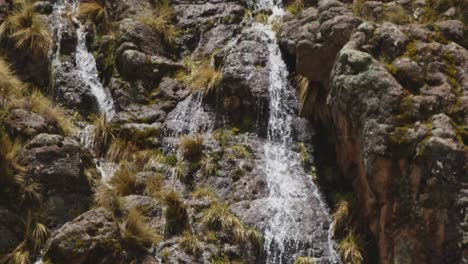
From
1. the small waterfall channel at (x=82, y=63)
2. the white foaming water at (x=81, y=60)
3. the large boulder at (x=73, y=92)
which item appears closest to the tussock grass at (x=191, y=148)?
the small waterfall channel at (x=82, y=63)

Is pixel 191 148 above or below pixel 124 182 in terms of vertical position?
above

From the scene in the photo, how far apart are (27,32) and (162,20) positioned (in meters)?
2.88

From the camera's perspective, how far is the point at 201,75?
34.8 ft

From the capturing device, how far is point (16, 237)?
7.37m

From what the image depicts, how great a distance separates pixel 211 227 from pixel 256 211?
749 mm

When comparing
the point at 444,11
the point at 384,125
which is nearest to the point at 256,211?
the point at 384,125

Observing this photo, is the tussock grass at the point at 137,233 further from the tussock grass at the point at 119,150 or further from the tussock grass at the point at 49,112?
the tussock grass at the point at 49,112

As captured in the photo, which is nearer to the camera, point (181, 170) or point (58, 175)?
point (58, 175)

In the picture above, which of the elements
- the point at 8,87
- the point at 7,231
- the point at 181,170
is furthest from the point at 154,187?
the point at 8,87

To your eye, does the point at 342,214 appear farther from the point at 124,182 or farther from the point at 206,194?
the point at 124,182

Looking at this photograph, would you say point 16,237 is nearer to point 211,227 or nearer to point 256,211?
point 211,227

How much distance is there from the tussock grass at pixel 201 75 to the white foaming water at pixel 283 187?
106 cm

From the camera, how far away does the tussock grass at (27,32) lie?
10.7 metres

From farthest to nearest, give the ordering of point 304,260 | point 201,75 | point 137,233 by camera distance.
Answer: point 201,75, point 304,260, point 137,233
